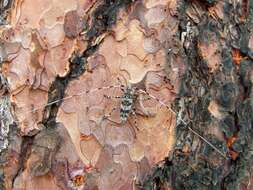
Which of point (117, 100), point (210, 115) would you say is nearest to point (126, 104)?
point (117, 100)

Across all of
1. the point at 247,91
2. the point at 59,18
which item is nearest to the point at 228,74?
the point at 247,91

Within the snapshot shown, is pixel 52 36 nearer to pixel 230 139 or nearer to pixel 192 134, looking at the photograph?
pixel 192 134

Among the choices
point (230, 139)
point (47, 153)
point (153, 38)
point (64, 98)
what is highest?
point (153, 38)

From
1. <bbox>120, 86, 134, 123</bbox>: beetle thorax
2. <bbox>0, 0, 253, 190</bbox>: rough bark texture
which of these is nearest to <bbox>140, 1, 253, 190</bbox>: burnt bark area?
<bbox>0, 0, 253, 190</bbox>: rough bark texture

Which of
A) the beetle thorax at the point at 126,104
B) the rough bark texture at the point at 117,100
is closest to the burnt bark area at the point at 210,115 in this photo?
the rough bark texture at the point at 117,100

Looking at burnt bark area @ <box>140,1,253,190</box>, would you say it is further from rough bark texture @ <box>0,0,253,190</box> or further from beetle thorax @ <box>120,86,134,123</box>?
beetle thorax @ <box>120,86,134,123</box>

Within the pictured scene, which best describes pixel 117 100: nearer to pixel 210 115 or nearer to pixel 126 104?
pixel 126 104

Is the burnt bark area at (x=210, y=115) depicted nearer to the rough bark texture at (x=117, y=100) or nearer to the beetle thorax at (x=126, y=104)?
the rough bark texture at (x=117, y=100)
